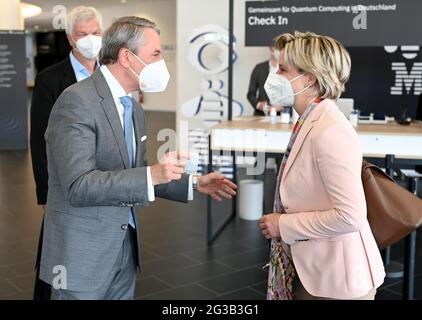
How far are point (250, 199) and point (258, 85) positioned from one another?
164cm

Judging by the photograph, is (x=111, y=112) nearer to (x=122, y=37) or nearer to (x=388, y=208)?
(x=122, y=37)

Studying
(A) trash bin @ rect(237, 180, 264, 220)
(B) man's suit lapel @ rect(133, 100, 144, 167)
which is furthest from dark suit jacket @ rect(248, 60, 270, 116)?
(B) man's suit lapel @ rect(133, 100, 144, 167)

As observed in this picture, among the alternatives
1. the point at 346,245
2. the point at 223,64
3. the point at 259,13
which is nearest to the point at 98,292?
the point at 346,245

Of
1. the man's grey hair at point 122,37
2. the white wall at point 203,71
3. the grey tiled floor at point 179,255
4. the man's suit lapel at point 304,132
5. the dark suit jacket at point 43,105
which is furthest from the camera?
the white wall at point 203,71

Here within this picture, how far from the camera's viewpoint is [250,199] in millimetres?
5520

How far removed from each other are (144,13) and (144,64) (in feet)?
51.7

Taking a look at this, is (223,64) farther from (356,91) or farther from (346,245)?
(346,245)

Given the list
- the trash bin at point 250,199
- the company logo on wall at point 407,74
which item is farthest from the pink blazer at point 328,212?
the company logo on wall at point 407,74

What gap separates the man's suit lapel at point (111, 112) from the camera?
1.77 meters

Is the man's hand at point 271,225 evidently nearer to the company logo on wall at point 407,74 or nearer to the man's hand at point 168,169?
the man's hand at point 168,169

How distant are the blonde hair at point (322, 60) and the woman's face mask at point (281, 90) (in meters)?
0.06

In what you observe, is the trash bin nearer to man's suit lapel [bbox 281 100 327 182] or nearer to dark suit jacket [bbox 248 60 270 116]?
dark suit jacket [bbox 248 60 270 116]

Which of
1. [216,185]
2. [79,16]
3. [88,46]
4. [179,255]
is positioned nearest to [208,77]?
[179,255]

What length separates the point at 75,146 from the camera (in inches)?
64.5
